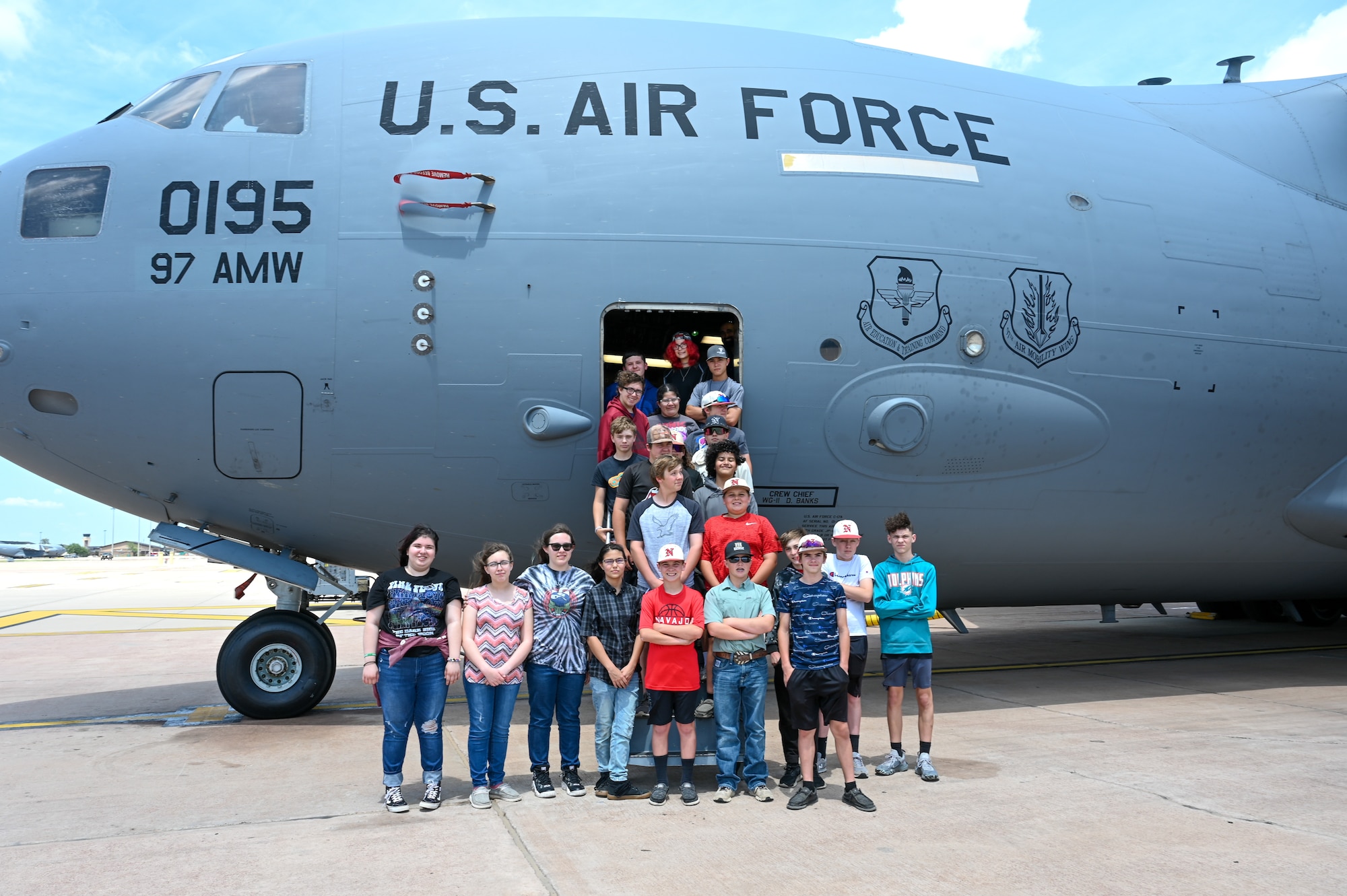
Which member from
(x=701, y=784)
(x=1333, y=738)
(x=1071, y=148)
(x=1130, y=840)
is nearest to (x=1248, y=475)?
(x=1333, y=738)

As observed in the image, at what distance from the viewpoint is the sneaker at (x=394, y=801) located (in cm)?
563

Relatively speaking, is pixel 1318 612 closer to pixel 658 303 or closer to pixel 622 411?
pixel 658 303

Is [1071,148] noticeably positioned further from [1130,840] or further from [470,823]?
[470,823]

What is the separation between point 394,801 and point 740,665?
2288 mm

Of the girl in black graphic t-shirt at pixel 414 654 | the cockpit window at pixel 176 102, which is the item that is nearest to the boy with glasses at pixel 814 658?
the girl in black graphic t-shirt at pixel 414 654

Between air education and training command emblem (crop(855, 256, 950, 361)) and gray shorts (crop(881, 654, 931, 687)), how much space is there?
2761mm

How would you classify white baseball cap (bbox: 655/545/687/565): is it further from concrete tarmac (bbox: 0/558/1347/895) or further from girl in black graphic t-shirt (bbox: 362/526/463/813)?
concrete tarmac (bbox: 0/558/1347/895)

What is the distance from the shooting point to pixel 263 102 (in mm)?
8039

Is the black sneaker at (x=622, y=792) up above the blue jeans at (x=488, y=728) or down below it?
below

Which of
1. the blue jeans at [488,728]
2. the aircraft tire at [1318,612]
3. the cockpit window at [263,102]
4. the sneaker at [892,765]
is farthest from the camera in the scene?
the aircraft tire at [1318,612]

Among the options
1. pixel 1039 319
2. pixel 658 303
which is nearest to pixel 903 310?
pixel 1039 319

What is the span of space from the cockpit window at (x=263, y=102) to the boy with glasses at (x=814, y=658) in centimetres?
571

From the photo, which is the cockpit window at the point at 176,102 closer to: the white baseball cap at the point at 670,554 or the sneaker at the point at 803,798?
the white baseball cap at the point at 670,554

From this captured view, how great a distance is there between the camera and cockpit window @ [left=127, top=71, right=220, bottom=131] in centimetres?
803
